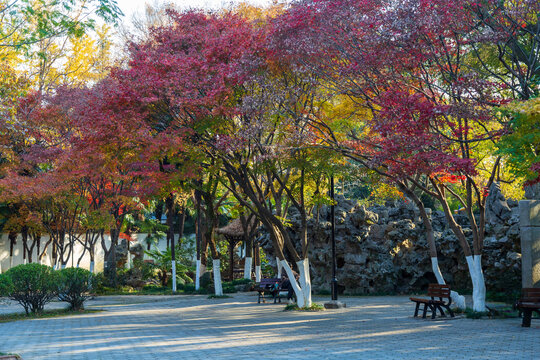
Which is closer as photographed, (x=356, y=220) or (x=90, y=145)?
(x=90, y=145)

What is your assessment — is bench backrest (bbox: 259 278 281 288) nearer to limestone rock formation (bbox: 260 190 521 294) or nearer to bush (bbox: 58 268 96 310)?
limestone rock formation (bbox: 260 190 521 294)

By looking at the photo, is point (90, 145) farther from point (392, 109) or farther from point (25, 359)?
point (392, 109)

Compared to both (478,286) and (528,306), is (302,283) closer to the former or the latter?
(478,286)

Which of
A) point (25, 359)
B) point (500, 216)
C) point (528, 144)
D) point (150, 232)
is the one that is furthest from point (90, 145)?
point (150, 232)

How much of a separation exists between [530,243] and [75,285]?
13.8 metres

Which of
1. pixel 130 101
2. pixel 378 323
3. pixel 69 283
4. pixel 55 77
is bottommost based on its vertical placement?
pixel 378 323

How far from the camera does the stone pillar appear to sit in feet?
47.2

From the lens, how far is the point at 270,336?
431 inches

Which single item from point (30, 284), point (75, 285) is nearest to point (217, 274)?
point (75, 285)

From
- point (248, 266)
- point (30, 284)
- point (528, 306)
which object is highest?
point (248, 266)

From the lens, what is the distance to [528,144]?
889 cm

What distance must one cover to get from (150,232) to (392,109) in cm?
3160

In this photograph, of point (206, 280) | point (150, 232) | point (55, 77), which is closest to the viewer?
point (55, 77)

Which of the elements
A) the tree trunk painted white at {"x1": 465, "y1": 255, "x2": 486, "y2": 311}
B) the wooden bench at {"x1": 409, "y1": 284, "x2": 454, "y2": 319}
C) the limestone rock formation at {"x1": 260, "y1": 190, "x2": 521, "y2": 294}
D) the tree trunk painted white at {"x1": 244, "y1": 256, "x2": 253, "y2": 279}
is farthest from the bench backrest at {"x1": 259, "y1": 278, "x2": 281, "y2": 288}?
the tree trunk painted white at {"x1": 465, "y1": 255, "x2": 486, "y2": 311}
